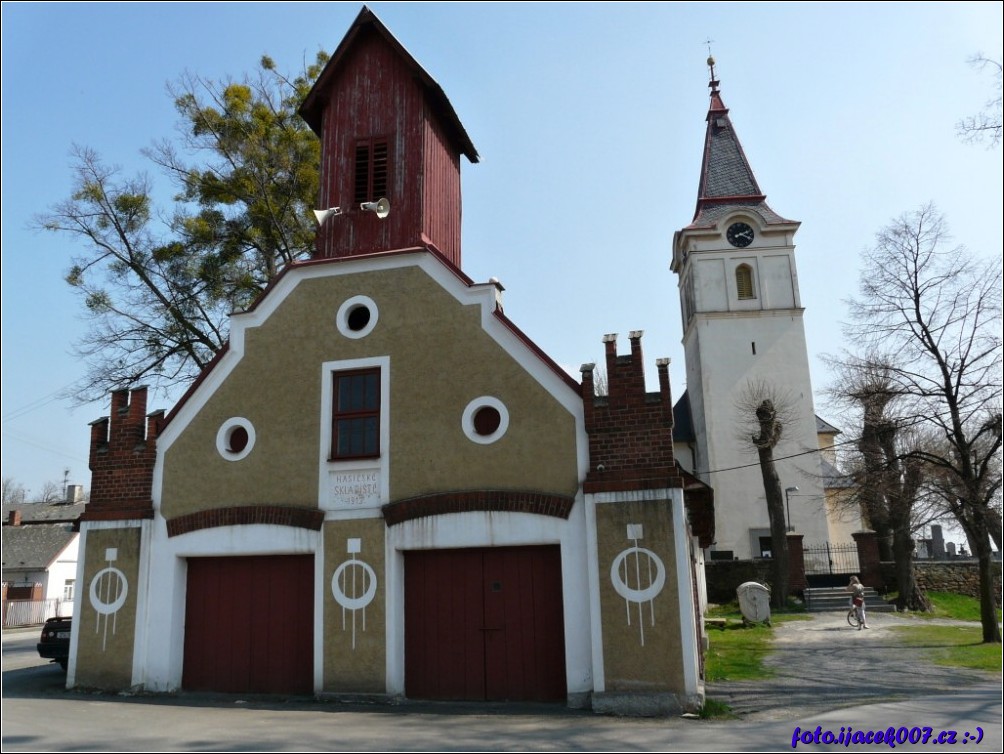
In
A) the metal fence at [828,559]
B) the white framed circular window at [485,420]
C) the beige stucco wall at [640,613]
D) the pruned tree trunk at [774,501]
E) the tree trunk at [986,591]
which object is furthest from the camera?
the metal fence at [828,559]

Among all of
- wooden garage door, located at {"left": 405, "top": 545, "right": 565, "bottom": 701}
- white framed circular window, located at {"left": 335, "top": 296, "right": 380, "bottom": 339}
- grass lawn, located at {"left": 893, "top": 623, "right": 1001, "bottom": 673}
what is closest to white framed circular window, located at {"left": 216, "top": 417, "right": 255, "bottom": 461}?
white framed circular window, located at {"left": 335, "top": 296, "right": 380, "bottom": 339}

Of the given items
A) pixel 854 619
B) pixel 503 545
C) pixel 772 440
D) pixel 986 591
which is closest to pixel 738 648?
pixel 986 591

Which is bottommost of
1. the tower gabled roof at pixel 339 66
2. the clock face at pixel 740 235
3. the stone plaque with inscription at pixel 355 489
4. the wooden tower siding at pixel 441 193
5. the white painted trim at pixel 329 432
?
the stone plaque with inscription at pixel 355 489

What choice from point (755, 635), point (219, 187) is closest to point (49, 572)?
point (219, 187)

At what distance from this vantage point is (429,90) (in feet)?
53.1

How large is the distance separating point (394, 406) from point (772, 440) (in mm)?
24717

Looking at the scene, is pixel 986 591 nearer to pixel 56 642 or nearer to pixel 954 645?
pixel 954 645

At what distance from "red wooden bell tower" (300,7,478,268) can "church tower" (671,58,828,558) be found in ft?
85.3

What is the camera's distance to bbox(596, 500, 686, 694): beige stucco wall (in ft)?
36.6

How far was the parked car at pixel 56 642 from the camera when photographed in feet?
56.7

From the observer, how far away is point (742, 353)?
40.2m

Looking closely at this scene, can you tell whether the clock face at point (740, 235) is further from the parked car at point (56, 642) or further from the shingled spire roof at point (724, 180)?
the parked car at point (56, 642)

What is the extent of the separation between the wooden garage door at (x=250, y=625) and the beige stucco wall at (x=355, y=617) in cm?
64

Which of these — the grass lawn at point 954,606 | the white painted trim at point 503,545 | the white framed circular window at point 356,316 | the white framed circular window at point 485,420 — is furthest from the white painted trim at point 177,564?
the grass lawn at point 954,606
